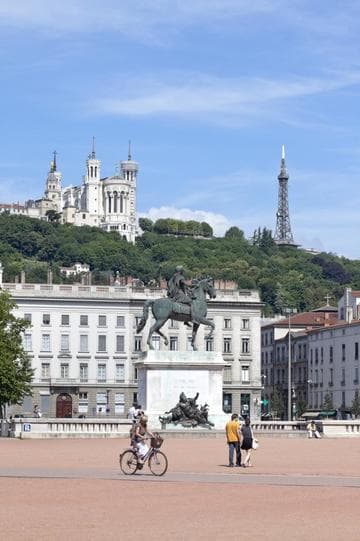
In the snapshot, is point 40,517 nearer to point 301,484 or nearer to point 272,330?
point 301,484

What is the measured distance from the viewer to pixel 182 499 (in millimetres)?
26953

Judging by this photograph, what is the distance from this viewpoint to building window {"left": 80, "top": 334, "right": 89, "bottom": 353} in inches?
5492

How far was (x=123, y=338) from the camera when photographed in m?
140

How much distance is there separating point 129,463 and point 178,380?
30.3 meters

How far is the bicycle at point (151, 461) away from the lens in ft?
112

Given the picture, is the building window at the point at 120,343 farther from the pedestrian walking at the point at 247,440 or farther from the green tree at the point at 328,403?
the pedestrian walking at the point at 247,440

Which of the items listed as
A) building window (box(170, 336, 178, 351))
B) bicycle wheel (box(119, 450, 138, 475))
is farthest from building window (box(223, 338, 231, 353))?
bicycle wheel (box(119, 450, 138, 475))

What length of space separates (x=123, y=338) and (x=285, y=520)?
117572mm

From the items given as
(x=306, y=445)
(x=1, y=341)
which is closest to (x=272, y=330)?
(x=1, y=341)

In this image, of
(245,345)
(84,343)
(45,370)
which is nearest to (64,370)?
(45,370)

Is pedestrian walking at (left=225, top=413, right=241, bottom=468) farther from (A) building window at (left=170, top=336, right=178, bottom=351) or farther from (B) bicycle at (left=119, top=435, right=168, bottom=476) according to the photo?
(A) building window at (left=170, top=336, right=178, bottom=351)

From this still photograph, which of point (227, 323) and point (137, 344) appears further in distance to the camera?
point (227, 323)

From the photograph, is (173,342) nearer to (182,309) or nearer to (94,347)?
(94,347)

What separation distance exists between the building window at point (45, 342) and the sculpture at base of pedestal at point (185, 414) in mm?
75298
